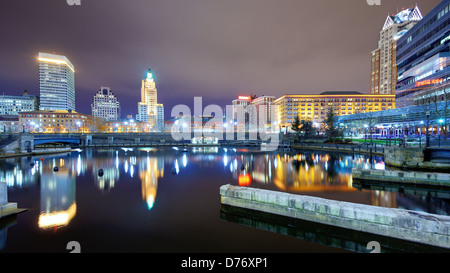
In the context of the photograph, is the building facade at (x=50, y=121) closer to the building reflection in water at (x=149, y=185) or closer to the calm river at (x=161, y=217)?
the building reflection in water at (x=149, y=185)

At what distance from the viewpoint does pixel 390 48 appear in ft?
543

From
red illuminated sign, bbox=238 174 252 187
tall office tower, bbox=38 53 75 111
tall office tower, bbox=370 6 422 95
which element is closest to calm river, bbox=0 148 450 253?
red illuminated sign, bbox=238 174 252 187

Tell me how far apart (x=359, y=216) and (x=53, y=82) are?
9585 inches

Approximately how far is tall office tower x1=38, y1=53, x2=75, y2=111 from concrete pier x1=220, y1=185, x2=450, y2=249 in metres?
230

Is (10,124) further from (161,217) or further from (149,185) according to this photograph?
(161,217)

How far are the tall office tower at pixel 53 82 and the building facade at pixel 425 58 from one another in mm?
238765

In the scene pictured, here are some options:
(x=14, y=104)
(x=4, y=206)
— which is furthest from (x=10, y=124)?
(x=4, y=206)

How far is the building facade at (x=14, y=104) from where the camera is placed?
180 metres

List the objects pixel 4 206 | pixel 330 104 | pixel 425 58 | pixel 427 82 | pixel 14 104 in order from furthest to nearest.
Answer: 1. pixel 14 104
2. pixel 330 104
3. pixel 425 58
4. pixel 427 82
5. pixel 4 206

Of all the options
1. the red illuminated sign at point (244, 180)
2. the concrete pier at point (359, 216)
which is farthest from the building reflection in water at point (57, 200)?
the red illuminated sign at point (244, 180)

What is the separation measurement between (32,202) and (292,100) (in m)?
176

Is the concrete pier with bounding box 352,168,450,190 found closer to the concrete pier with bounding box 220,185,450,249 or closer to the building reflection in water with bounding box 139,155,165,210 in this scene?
the concrete pier with bounding box 220,185,450,249

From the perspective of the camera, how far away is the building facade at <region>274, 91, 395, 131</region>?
160500 millimetres
